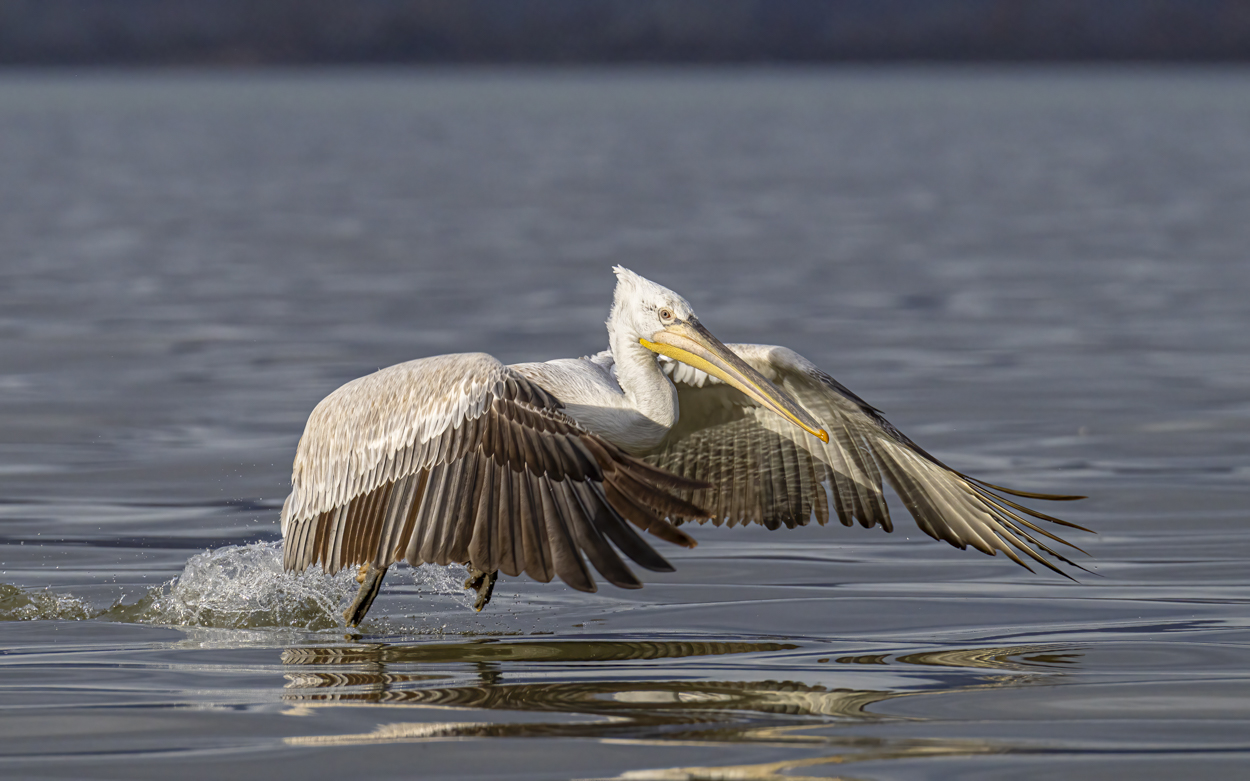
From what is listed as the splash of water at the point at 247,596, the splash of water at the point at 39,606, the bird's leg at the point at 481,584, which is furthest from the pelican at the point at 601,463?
→ the splash of water at the point at 39,606

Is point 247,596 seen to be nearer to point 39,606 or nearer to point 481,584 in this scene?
point 39,606

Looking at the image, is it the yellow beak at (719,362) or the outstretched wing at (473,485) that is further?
the yellow beak at (719,362)

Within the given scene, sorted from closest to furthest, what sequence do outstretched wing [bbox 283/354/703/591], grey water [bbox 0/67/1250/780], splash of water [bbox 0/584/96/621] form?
grey water [bbox 0/67/1250/780], outstretched wing [bbox 283/354/703/591], splash of water [bbox 0/584/96/621]

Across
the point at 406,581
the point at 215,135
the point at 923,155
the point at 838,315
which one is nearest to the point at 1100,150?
the point at 923,155

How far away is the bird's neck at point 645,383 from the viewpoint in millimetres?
7742

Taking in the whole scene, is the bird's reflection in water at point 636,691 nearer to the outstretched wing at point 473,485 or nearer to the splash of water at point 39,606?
the outstretched wing at point 473,485

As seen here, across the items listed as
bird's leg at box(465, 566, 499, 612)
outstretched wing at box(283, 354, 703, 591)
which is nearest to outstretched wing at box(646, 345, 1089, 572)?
bird's leg at box(465, 566, 499, 612)

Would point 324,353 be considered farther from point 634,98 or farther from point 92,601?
point 634,98

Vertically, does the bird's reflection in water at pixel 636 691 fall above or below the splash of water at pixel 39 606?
below

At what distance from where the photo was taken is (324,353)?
622 inches

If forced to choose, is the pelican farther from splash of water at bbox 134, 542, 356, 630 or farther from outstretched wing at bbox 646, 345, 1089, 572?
splash of water at bbox 134, 542, 356, 630

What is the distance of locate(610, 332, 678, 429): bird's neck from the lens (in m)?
7.74

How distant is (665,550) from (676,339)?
2.14 meters

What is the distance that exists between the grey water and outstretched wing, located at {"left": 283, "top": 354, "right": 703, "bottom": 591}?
46 cm
